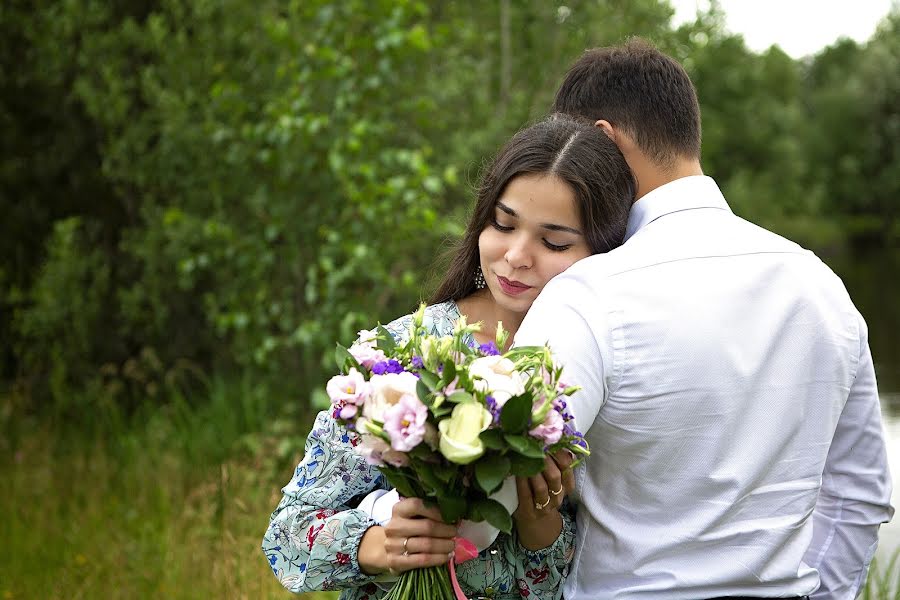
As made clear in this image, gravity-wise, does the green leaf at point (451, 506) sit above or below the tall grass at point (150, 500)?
above

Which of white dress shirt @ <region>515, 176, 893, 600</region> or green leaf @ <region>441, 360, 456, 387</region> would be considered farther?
white dress shirt @ <region>515, 176, 893, 600</region>

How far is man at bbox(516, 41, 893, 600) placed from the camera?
6.61 ft

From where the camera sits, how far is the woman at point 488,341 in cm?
230

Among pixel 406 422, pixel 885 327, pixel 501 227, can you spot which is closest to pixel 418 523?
pixel 406 422

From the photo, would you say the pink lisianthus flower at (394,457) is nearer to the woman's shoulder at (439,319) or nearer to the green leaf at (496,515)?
the green leaf at (496,515)

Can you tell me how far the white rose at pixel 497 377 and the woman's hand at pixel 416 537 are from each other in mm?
295

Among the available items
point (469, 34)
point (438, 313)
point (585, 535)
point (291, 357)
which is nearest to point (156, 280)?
point (291, 357)

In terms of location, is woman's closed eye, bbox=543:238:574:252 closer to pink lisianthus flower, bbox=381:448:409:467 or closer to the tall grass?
pink lisianthus flower, bbox=381:448:409:467

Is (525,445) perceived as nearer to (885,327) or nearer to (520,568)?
(520,568)

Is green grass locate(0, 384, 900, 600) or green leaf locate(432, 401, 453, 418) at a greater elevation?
green leaf locate(432, 401, 453, 418)

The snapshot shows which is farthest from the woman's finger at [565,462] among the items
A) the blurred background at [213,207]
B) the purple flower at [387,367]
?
the blurred background at [213,207]

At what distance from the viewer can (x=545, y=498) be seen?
2004 mm

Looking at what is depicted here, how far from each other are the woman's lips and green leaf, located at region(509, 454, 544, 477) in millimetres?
655

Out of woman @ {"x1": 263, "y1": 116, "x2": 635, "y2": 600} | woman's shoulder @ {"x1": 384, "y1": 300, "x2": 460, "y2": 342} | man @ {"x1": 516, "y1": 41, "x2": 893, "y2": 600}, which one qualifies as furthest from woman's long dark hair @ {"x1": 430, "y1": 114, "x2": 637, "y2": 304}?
woman's shoulder @ {"x1": 384, "y1": 300, "x2": 460, "y2": 342}
